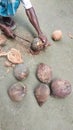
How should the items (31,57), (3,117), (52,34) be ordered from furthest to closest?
1. (52,34)
2. (31,57)
3. (3,117)

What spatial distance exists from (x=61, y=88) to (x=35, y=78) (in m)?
0.22

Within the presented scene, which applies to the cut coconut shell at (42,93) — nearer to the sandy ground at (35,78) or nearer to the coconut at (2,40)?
the sandy ground at (35,78)

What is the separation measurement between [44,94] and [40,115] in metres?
0.14

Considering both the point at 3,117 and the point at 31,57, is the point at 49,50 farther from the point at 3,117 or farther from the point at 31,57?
the point at 3,117

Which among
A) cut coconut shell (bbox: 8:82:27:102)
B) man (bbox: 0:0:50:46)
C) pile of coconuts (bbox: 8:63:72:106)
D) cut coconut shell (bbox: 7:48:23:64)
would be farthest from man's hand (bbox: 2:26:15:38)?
cut coconut shell (bbox: 8:82:27:102)

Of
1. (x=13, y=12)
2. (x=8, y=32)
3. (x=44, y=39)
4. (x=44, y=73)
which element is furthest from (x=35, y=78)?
(x=13, y=12)

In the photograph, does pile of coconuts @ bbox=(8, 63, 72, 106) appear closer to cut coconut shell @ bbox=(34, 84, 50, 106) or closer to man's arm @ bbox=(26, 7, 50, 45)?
cut coconut shell @ bbox=(34, 84, 50, 106)

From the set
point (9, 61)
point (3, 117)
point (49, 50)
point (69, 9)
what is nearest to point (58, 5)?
point (69, 9)

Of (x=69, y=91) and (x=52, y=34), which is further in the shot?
(x=52, y=34)

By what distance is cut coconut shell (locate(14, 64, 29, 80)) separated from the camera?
1989mm

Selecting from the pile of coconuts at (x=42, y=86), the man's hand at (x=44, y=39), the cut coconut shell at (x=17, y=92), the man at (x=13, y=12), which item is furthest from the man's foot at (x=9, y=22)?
the cut coconut shell at (x=17, y=92)

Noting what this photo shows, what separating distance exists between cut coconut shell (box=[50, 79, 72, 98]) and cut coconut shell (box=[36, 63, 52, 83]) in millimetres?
63

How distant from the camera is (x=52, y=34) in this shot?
239 centimetres

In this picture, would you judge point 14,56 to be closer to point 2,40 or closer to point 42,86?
point 2,40
